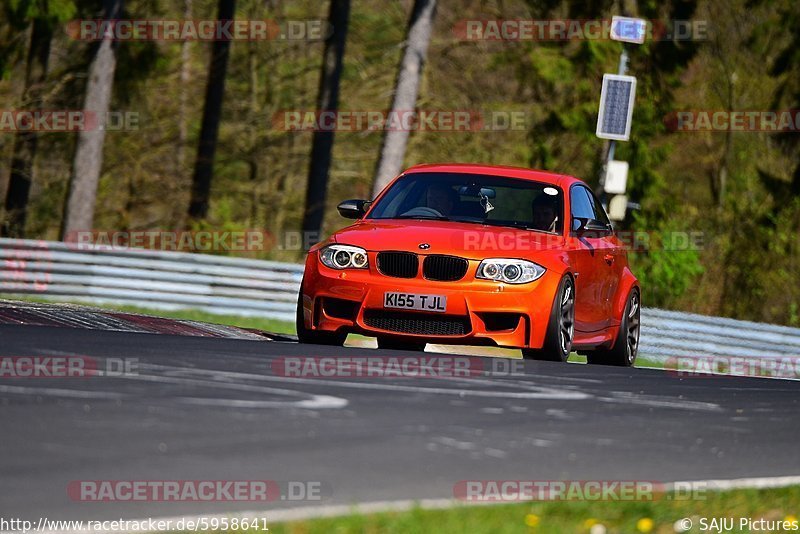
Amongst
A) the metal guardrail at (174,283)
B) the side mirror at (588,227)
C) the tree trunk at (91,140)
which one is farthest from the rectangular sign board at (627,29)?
the tree trunk at (91,140)

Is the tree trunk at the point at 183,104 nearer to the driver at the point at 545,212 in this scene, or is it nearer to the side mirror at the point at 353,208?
the side mirror at the point at 353,208

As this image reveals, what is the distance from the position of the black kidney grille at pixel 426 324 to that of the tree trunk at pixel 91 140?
15333mm

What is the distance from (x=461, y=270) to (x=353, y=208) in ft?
5.50

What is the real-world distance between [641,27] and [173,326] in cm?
1033

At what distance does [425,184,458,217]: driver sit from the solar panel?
28.4ft

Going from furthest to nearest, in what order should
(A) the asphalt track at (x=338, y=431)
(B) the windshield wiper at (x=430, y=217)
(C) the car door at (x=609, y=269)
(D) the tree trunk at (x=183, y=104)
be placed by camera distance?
(D) the tree trunk at (x=183, y=104) → (C) the car door at (x=609, y=269) → (B) the windshield wiper at (x=430, y=217) → (A) the asphalt track at (x=338, y=431)

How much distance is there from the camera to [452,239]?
485 inches

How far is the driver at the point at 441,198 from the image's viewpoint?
44.0 feet

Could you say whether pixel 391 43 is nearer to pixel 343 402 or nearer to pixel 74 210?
pixel 74 210

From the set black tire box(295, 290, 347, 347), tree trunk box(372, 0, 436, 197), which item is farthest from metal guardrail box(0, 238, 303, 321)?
black tire box(295, 290, 347, 347)

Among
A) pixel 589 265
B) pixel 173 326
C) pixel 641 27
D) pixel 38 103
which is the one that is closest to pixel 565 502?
pixel 589 265

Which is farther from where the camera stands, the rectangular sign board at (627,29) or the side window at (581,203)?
the rectangular sign board at (627,29)

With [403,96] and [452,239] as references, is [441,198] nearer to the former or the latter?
[452,239]

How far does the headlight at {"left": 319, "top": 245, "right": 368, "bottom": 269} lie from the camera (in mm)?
12266
